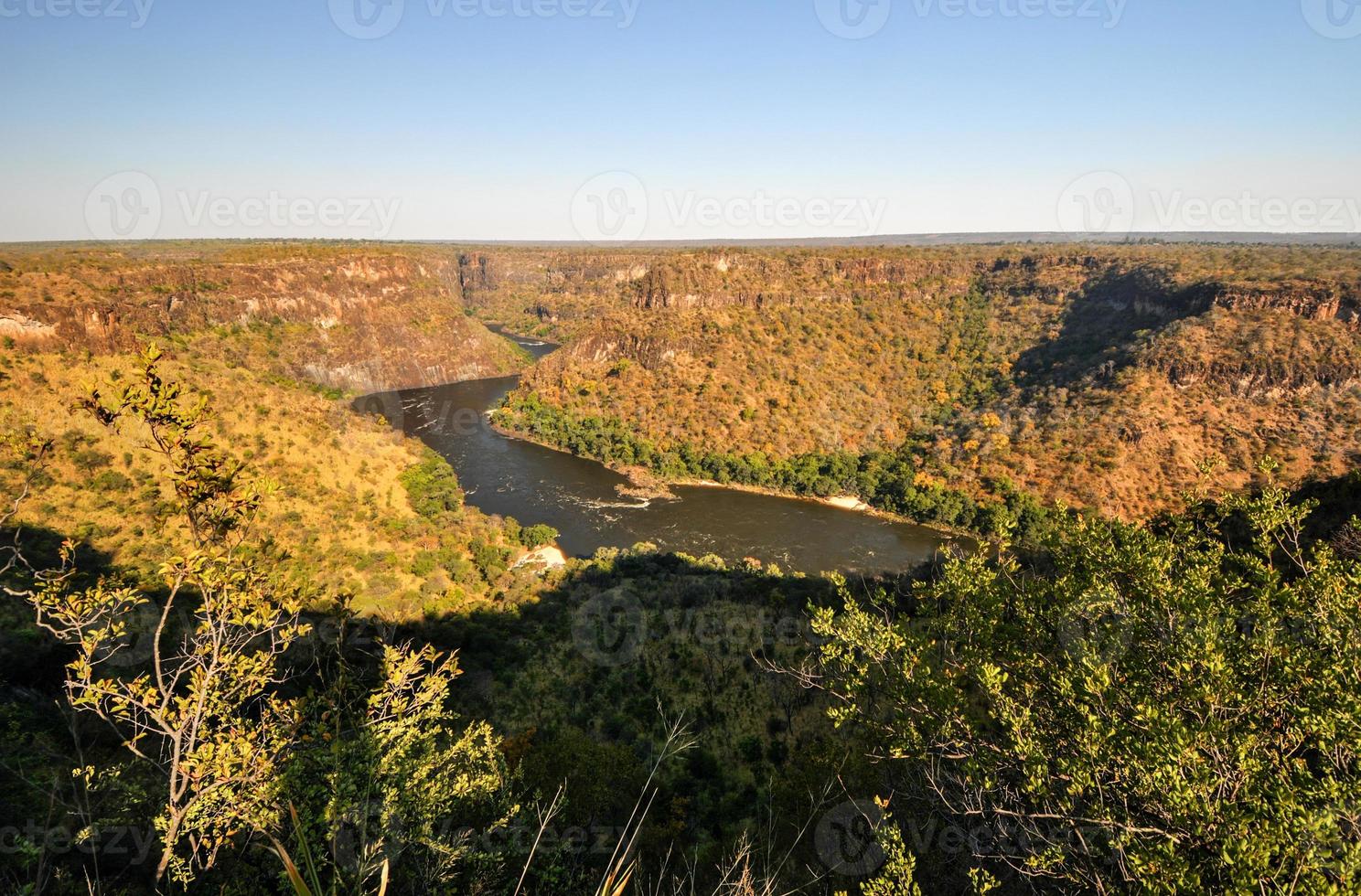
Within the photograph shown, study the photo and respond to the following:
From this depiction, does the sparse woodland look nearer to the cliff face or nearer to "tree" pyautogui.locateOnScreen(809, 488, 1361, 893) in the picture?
"tree" pyautogui.locateOnScreen(809, 488, 1361, 893)

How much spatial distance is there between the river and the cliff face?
28.9m

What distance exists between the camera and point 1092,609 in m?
10.2

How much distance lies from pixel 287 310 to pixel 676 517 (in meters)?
71.1

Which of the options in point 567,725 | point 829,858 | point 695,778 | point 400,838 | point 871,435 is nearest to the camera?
point 400,838

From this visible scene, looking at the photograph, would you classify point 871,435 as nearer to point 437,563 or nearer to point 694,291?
point 694,291

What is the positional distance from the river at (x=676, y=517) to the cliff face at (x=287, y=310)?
1136 inches

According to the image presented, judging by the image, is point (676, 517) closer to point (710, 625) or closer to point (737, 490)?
point (737, 490)

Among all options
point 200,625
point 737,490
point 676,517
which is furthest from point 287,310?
point 200,625

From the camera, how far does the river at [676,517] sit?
47.8 metres

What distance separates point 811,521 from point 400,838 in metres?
47.6

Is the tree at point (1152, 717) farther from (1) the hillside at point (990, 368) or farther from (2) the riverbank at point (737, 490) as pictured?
(1) the hillside at point (990, 368)

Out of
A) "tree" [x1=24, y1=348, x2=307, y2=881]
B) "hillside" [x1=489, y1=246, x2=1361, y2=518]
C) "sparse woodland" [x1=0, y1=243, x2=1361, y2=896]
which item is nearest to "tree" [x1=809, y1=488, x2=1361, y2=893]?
"sparse woodland" [x1=0, y1=243, x2=1361, y2=896]

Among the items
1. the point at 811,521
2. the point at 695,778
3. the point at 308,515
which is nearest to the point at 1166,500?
the point at 811,521

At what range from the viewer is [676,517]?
180 ft
